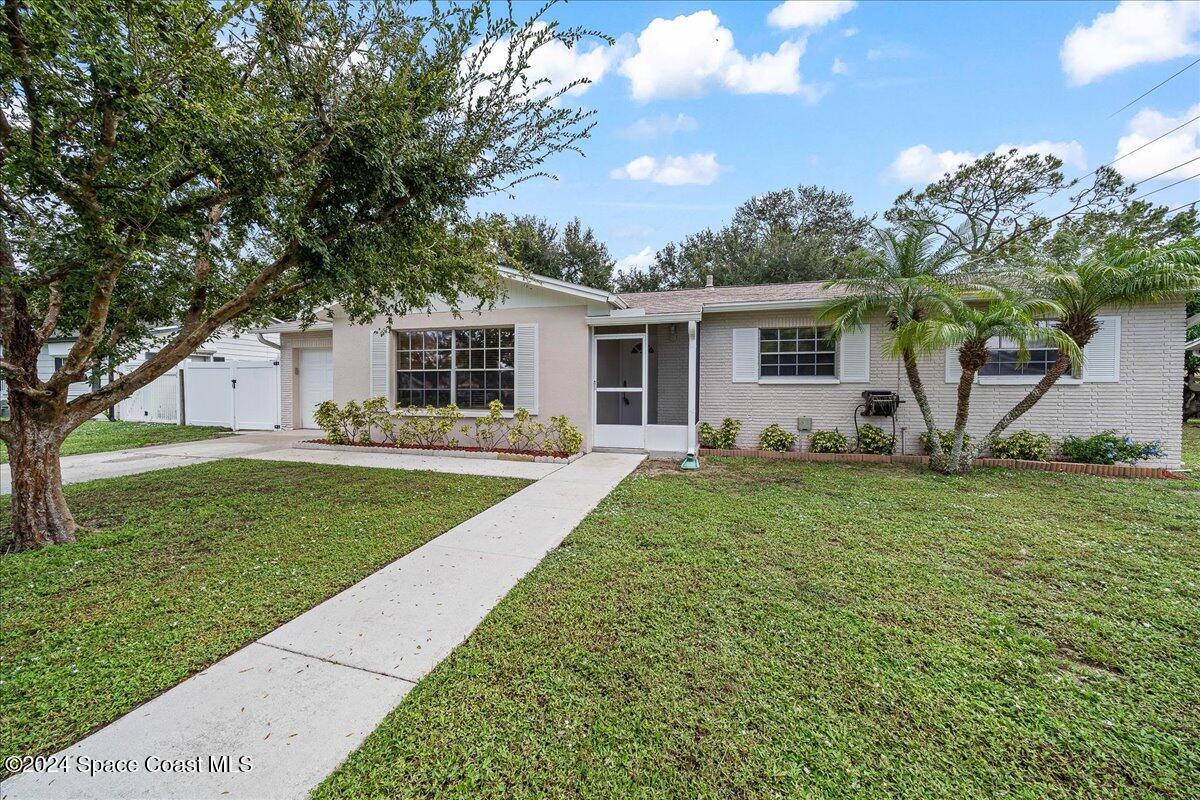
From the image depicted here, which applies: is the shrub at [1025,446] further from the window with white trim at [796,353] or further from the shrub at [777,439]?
the shrub at [777,439]

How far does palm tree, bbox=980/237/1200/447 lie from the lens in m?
6.34

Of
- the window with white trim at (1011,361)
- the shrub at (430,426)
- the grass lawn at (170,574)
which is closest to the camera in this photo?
the grass lawn at (170,574)

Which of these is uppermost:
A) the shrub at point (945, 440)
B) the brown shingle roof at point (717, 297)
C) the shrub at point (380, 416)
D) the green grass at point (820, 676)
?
the brown shingle roof at point (717, 297)

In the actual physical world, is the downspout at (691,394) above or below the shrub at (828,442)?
above

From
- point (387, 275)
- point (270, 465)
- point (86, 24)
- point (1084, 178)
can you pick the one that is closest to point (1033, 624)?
point (387, 275)

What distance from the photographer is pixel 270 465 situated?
7840 millimetres

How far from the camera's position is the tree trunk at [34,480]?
13.2ft

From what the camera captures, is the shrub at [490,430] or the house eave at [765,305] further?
the shrub at [490,430]

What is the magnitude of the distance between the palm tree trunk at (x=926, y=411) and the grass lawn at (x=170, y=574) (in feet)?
21.5

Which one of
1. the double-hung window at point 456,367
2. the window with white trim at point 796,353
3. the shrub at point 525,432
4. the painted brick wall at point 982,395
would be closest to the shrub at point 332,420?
the double-hung window at point 456,367

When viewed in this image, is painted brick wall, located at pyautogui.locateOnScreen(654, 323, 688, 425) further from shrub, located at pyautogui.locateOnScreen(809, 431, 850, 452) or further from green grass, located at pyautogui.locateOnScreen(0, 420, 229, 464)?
green grass, located at pyautogui.locateOnScreen(0, 420, 229, 464)

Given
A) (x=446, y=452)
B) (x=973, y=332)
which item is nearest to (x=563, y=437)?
(x=446, y=452)

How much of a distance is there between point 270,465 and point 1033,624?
31.7 feet

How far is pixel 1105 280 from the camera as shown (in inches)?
258
